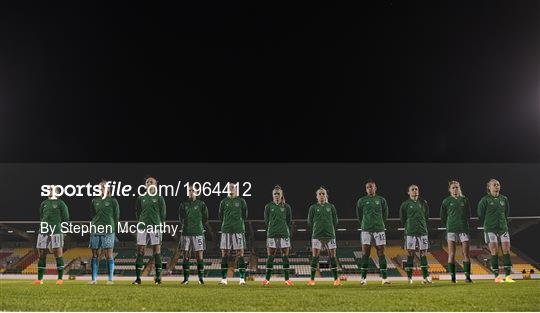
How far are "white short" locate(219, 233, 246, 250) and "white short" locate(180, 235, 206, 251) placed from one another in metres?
0.30

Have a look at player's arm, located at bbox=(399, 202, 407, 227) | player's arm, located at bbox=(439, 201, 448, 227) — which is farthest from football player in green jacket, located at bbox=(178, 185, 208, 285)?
player's arm, located at bbox=(439, 201, 448, 227)

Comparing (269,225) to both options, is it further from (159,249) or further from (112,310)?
(112,310)

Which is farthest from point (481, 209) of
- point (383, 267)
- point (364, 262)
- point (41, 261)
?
point (41, 261)

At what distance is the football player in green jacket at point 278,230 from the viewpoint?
8648 millimetres

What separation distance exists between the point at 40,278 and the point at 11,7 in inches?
152

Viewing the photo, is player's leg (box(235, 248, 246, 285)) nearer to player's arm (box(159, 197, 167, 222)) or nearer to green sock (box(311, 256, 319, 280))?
green sock (box(311, 256, 319, 280))

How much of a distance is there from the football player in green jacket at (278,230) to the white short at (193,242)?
95 centimetres

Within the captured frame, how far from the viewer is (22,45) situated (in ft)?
27.8

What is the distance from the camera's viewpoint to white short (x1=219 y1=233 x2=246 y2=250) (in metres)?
8.72

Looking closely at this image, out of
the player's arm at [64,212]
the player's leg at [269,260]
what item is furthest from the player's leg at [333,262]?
the player's arm at [64,212]

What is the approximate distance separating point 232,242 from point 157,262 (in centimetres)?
109

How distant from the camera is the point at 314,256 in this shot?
28.1ft

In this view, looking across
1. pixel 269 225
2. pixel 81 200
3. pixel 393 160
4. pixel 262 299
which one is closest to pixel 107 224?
pixel 81 200

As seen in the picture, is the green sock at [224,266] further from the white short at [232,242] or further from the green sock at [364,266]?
the green sock at [364,266]
